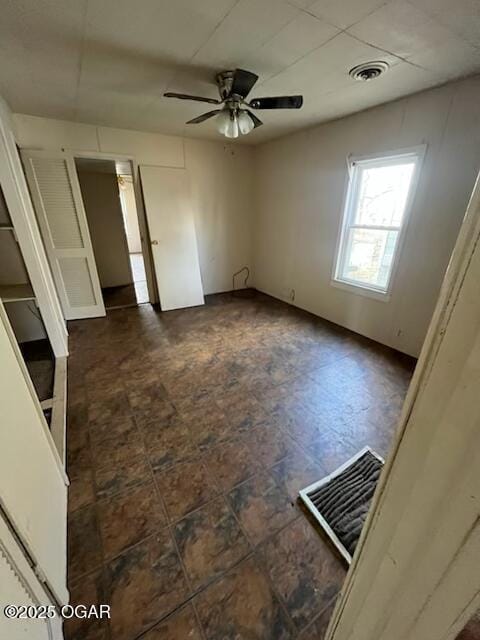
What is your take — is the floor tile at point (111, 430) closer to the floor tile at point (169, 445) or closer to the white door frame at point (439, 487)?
the floor tile at point (169, 445)

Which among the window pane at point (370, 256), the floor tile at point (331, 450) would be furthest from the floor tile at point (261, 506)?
the window pane at point (370, 256)

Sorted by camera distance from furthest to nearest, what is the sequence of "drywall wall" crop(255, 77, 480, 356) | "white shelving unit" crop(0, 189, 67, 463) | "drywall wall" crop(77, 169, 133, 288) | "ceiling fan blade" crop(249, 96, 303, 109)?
"drywall wall" crop(77, 169, 133, 288)
"drywall wall" crop(255, 77, 480, 356)
"white shelving unit" crop(0, 189, 67, 463)
"ceiling fan blade" crop(249, 96, 303, 109)

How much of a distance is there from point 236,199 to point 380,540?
4.76 m

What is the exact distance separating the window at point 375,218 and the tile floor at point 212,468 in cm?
82

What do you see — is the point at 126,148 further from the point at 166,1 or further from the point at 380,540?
the point at 380,540

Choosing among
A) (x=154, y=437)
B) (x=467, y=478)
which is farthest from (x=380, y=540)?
(x=154, y=437)

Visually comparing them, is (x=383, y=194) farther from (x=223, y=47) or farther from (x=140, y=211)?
(x=140, y=211)

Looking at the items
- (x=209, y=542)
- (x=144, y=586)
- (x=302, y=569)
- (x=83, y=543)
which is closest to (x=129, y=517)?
(x=83, y=543)

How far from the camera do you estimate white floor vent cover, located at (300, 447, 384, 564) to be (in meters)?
1.30

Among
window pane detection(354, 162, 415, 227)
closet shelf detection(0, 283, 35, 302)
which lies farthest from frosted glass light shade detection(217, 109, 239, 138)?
closet shelf detection(0, 283, 35, 302)

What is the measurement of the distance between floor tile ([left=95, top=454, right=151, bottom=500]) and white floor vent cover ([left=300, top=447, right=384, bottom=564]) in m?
0.94

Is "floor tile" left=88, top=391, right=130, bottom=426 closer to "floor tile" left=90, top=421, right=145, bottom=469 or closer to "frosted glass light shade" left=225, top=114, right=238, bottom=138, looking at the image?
"floor tile" left=90, top=421, right=145, bottom=469

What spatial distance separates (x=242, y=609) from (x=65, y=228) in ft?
12.8

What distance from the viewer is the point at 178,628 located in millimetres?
1027
